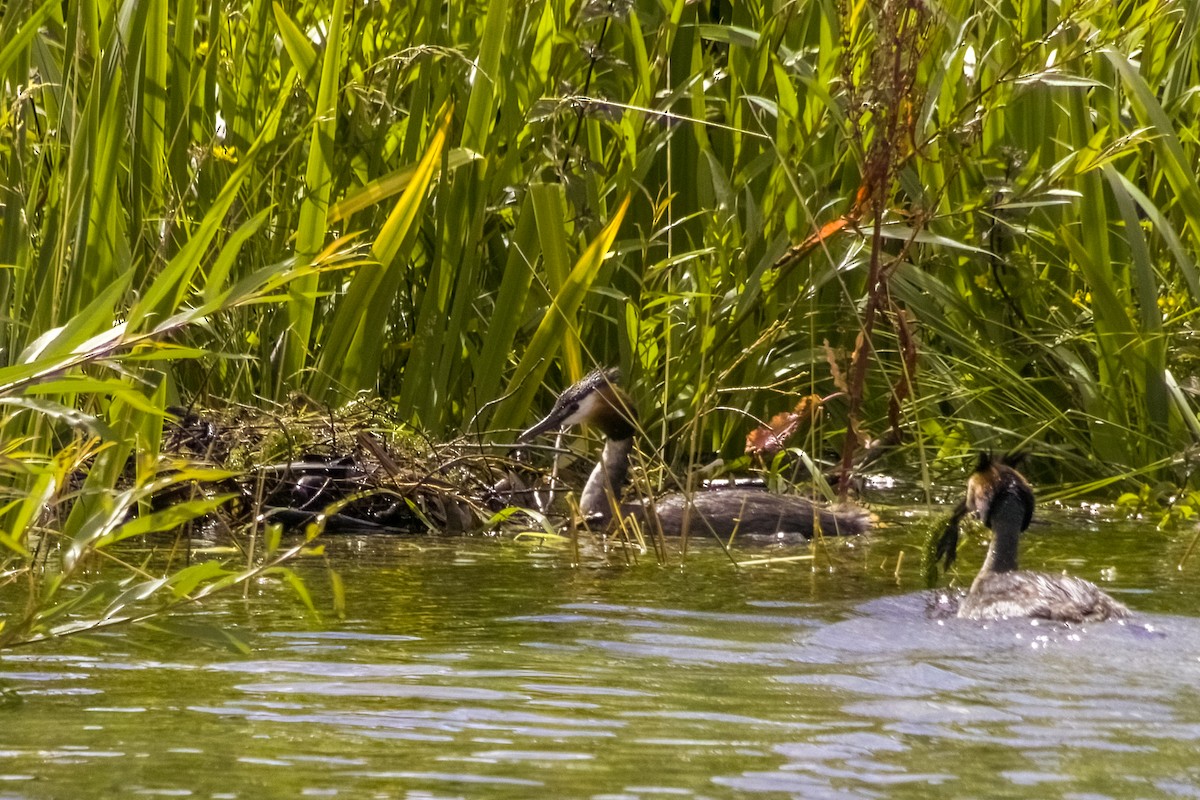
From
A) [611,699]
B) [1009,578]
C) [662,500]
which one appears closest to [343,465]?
[662,500]

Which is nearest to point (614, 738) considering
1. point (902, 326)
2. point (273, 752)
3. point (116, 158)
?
point (273, 752)

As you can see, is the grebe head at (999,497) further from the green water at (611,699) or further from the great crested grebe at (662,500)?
the great crested grebe at (662,500)

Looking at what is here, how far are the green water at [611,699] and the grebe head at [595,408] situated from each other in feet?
4.42

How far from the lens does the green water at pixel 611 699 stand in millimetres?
3080

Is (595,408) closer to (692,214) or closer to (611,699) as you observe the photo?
(692,214)

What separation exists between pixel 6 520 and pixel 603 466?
2816 millimetres

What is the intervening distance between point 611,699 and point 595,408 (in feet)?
10.7

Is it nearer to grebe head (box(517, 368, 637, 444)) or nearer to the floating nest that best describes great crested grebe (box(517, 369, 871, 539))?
grebe head (box(517, 368, 637, 444))

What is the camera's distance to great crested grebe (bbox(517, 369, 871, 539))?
6941 millimetres

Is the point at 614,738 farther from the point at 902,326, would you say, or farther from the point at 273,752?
the point at 902,326

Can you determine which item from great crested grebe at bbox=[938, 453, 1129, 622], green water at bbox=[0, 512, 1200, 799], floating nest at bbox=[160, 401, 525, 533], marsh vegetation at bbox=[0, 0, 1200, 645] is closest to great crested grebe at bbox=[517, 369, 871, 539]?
marsh vegetation at bbox=[0, 0, 1200, 645]

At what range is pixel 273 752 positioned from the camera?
322cm

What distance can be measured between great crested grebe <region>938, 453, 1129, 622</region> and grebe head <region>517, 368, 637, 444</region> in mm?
1387

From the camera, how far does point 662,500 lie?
23.9ft
